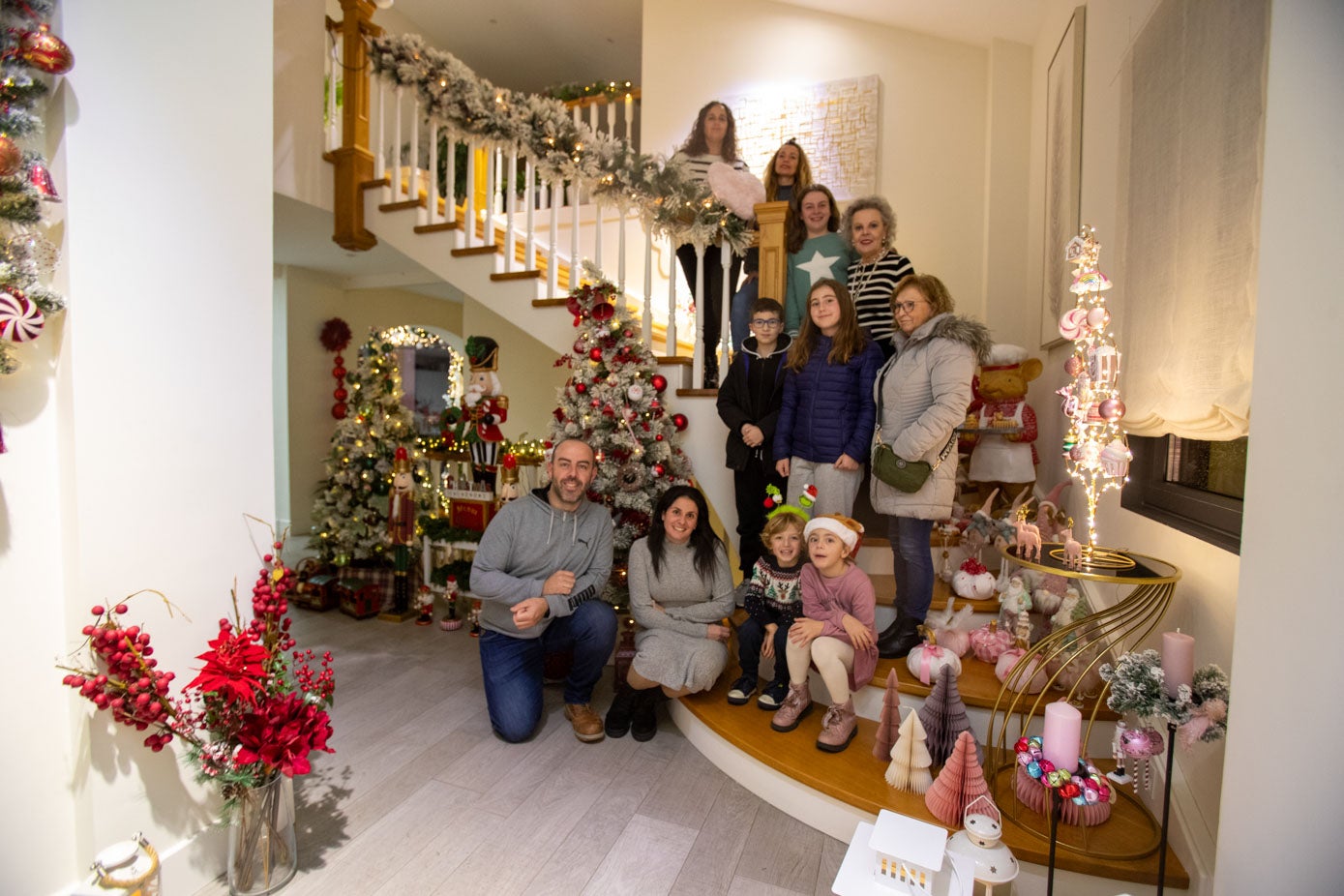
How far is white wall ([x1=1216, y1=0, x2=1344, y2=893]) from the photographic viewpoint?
1061 millimetres

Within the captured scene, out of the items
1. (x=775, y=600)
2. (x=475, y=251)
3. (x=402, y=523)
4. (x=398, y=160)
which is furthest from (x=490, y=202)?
(x=775, y=600)

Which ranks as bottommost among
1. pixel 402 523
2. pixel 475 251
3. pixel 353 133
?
pixel 402 523

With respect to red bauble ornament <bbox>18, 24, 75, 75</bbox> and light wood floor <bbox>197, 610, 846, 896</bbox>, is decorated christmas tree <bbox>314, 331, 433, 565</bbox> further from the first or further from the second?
red bauble ornament <bbox>18, 24, 75, 75</bbox>

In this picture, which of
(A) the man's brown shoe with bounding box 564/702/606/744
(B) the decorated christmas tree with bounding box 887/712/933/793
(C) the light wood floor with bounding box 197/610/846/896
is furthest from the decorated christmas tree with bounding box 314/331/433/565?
(B) the decorated christmas tree with bounding box 887/712/933/793

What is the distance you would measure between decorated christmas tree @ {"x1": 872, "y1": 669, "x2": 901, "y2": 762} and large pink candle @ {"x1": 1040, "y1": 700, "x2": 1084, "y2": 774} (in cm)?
55

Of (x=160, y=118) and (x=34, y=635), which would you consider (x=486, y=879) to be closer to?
(x=34, y=635)

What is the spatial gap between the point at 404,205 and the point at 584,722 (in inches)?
135

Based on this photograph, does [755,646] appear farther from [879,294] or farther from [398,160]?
[398,160]

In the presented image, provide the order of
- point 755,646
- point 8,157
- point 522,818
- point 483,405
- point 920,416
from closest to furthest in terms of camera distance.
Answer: point 8,157 < point 522,818 < point 920,416 < point 755,646 < point 483,405

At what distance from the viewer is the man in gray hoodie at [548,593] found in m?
2.65

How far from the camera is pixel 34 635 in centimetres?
146

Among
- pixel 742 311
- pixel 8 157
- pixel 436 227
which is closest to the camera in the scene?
pixel 8 157

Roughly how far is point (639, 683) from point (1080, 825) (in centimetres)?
150

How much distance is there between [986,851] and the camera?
1514mm
